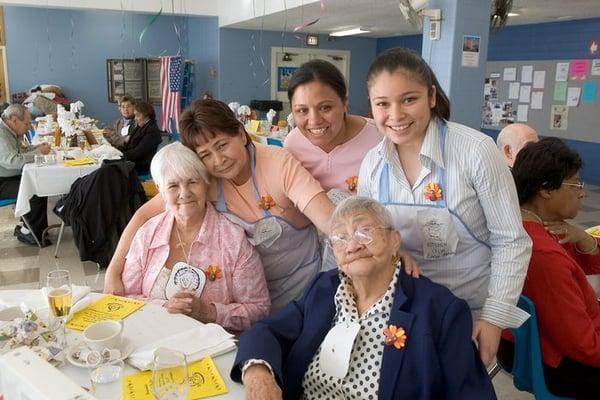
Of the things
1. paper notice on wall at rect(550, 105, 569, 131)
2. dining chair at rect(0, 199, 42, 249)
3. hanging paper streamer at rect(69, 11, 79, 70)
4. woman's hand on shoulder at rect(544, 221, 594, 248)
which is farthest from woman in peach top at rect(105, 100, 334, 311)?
hanging paper streamer at rect(69, 11, 79, 70)

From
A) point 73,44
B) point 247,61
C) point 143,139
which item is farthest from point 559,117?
point 73,44

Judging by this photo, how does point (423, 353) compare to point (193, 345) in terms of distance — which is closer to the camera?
point (423, 353)

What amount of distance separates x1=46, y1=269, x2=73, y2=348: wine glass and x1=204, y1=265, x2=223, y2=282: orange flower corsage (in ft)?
1.63

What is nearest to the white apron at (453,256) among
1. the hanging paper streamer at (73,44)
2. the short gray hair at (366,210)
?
the short gray hair at (366,210)

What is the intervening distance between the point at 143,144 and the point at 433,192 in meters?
4.91

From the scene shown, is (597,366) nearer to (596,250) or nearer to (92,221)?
(596,250)

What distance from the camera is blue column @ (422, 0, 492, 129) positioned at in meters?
4.93

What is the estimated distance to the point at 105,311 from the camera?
5.68ft

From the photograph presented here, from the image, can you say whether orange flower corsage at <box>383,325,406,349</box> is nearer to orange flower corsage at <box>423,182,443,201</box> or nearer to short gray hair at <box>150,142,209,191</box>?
orange flower corsage at <box>423,182,443,201</box>

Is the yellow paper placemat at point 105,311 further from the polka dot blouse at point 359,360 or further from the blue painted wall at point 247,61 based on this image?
the blue painted wall at point 247,61

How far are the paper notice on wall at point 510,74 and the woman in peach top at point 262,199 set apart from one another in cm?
815

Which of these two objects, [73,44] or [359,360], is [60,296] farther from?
[73,44]

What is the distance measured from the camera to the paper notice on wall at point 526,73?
28.6 feet

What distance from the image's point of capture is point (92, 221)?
4.05 m
